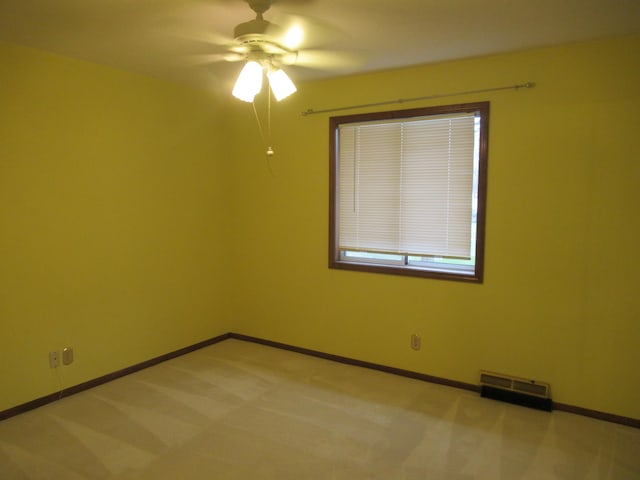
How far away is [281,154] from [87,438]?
2.68 m

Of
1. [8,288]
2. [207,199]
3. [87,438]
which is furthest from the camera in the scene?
[207,199]

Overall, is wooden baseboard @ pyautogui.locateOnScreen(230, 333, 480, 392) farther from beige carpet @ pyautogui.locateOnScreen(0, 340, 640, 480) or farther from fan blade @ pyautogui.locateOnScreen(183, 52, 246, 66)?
fan blade @ pyautogui.locateOnScreen(183, 52, 246, 66)

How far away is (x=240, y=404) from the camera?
2.91 metres

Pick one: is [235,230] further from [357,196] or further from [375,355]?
[375,355]

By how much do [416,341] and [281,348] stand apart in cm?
137

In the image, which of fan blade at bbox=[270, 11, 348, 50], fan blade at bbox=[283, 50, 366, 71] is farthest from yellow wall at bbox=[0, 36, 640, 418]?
fan blade at bbox=[270, 11, 348, 50]

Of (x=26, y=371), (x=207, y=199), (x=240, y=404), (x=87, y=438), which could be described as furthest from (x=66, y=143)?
(x=240, y=404)

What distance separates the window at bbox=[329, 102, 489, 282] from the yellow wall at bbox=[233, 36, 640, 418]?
95mm

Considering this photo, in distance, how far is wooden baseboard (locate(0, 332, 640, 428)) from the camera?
2.71 metres

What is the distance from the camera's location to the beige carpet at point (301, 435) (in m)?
2.20

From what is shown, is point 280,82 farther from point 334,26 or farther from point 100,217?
point 100,217

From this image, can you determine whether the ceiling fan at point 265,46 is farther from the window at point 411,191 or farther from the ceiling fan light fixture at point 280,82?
the window at point 411,191

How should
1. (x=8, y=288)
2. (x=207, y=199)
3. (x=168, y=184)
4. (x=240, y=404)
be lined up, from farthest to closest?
1. (x=207, y=199)
2. (x=168, y=184)
3. (x=240, y=404)
4. (x=8, y=288)

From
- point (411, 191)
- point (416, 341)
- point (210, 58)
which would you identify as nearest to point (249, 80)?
point (210, 58)
